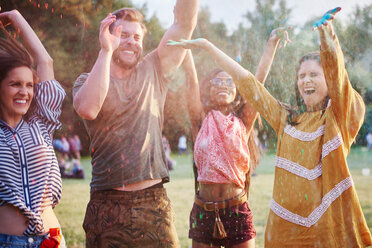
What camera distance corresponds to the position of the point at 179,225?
18.3 ft

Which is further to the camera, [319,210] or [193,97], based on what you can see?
[193,97]

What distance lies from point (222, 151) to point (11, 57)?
1.49 metres

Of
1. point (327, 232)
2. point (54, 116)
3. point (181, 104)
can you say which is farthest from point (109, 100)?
point (181, 104)

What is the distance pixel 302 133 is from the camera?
2.28 metres

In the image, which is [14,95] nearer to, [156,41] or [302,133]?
[302,133]

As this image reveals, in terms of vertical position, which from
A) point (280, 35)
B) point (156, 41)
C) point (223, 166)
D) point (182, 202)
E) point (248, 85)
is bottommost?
point (182, 202)

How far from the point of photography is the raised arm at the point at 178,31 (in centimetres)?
237

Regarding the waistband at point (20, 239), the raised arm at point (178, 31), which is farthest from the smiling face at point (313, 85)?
the waistband at point (20, 239)

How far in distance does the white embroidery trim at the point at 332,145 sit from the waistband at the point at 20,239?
5.22 feet

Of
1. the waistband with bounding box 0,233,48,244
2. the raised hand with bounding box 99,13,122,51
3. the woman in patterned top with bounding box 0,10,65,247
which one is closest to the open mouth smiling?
the raised hand with bounding box 99,13,122,51

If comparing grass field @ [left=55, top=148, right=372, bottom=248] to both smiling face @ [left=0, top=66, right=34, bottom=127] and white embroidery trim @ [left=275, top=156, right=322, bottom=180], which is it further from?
smiling face @ [left=0, top=66, right=34, bottom=127]

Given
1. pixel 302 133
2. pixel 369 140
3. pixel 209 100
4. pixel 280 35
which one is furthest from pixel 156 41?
pixel 369 140

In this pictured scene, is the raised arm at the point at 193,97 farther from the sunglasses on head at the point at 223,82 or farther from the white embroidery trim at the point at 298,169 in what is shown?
the white embroidery trim at the point at 298,169

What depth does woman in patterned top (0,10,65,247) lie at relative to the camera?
1.94 m
